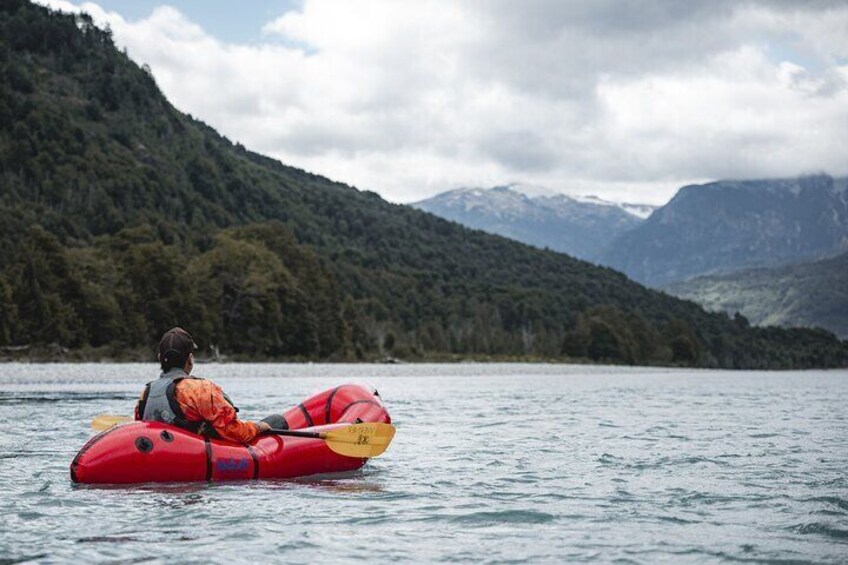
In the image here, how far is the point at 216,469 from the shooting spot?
49.1 ft

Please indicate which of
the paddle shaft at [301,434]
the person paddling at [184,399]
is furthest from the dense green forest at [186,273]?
the person paddling at [184,399]

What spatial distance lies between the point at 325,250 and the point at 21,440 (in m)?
158

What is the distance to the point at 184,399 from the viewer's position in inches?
593

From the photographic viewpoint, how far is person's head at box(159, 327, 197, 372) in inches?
594

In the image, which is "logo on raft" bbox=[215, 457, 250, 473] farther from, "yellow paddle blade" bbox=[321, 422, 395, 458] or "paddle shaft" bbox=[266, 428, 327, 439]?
"yellow paddle blade" bbox=[321, 422, 395, 458]

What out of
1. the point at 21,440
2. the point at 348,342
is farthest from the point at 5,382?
the point at 348,342

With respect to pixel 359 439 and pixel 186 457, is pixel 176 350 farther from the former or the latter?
pixel 359 439

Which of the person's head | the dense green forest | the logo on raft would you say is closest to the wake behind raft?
the logo on raft

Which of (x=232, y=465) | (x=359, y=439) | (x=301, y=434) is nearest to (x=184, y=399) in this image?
(x=232, y=465)

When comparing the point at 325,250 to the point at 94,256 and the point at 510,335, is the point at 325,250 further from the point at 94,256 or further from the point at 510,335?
the point at 94,256

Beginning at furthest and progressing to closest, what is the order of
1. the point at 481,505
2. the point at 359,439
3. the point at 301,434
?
the point at 359,439 → the point at 301,434 → the point at 481,505

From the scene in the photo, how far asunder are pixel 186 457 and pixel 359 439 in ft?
10.2

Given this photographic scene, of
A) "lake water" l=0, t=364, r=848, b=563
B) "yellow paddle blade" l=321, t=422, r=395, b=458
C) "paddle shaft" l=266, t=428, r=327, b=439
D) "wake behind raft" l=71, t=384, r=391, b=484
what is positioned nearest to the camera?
"lake water" l=0, t=364, r=848, b=563

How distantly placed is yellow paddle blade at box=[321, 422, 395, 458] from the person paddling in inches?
69.7
